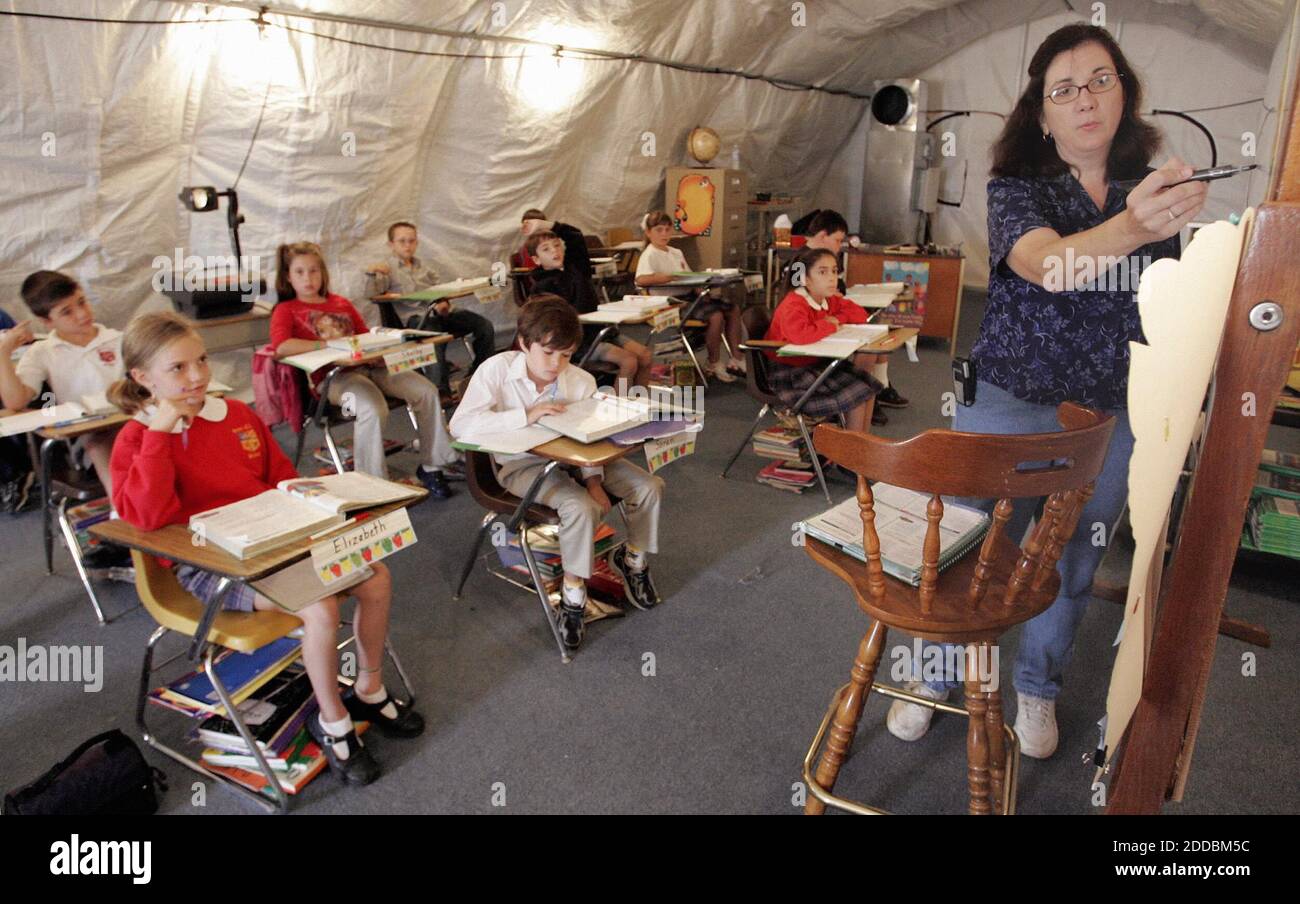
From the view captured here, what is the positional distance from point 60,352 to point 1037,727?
11.8 ft

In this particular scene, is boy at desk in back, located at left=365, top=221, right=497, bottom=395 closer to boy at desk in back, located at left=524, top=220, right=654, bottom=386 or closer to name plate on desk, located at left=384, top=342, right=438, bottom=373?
boy at desk in back, located at left=524, top=220, right=654, bottom=386

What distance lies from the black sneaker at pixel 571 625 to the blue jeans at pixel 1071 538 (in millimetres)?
1086

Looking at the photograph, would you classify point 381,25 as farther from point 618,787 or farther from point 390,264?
point 618,787

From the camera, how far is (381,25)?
4910 millimetres

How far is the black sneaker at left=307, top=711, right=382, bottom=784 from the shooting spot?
6.51 feet

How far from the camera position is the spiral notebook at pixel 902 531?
156cm

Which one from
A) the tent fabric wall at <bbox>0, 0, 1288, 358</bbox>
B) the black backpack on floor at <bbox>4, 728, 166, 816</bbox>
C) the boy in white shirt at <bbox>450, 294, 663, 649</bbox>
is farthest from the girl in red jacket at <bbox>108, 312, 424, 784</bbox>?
the tent fabric wall at <bbox>0, 0, 1288, 358</bbox>

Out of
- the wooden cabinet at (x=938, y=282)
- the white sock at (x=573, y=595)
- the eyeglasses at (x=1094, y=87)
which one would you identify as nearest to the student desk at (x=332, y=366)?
the white sock at (x=573, y=595)

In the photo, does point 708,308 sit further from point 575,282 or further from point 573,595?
point 573,595

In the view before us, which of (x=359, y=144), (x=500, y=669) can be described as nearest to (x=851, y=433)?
(x=500, y=669)

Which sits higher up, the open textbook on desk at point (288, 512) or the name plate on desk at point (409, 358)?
the name plate on desk at point (409, 358)

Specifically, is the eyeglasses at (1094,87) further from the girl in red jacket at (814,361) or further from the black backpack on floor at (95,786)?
the black backpack on floor at (95,786)
